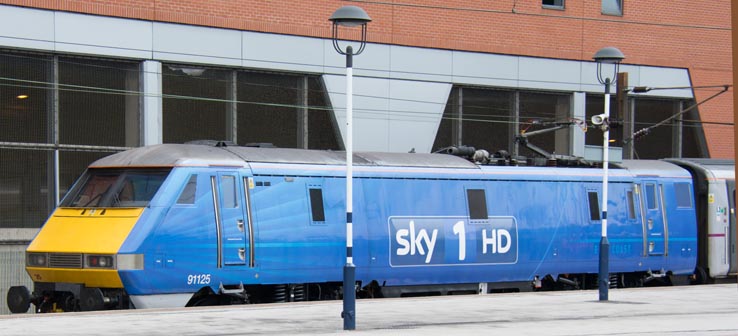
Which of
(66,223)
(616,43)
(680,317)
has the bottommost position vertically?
(680,317)

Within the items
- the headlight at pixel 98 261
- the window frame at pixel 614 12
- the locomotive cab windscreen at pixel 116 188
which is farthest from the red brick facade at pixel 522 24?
the headlight at pixel 98 261

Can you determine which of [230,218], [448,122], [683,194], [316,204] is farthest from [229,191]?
[448,122]

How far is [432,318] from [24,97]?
437 inches

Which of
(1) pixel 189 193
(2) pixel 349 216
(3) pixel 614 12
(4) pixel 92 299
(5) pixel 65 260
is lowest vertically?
(4) pixel 92 299

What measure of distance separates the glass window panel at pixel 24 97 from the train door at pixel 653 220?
42.0 ft

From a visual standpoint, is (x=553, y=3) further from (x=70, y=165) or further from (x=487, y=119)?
(x=70, y=165)

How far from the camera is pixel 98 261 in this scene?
58.6 feet

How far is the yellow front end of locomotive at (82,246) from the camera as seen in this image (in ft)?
58.5

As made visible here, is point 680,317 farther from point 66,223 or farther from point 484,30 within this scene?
→ point 484,30

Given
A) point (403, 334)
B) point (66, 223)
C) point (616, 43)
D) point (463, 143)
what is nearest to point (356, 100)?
point (463, 143)

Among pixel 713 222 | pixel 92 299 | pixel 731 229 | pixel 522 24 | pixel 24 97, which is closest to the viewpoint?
pixel 92 299

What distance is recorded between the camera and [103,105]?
2542 centimetres

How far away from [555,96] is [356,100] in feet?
22.6

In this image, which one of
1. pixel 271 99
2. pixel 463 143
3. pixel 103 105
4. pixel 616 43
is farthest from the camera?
pixel 616 43
